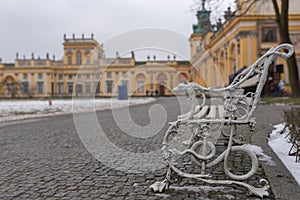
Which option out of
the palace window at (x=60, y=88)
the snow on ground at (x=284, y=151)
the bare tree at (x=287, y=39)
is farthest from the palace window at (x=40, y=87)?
the snow on ground at (x=284, y=151)

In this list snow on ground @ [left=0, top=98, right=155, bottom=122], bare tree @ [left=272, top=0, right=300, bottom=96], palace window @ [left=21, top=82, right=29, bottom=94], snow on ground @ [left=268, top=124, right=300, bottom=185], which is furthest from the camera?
palace window @ [left=21, top=82, right=29, bottom=94]

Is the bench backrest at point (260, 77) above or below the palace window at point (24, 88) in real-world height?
below

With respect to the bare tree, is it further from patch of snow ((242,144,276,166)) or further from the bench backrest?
the bench backrest

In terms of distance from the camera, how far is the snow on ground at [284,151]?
3.67 metres

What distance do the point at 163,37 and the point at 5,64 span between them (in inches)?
2975

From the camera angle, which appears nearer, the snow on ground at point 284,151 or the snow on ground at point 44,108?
A: the snow on ground at point 284,151

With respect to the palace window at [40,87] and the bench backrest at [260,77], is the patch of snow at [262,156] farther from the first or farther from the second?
the palace window at [40,87]

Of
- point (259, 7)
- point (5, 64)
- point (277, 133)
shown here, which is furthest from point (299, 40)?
point (5, 64)

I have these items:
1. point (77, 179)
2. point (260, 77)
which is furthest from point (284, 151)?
point (77, 179)

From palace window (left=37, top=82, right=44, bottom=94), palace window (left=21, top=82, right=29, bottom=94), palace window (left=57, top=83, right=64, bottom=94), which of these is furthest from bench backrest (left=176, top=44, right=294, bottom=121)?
palace window (left=37, top=82, right=44, bottom=94)

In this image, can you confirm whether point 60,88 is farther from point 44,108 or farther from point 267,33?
point 44,108

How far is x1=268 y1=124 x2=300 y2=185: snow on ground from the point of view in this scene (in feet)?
12.0

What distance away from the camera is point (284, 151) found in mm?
4637

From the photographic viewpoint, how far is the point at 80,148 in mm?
5879
